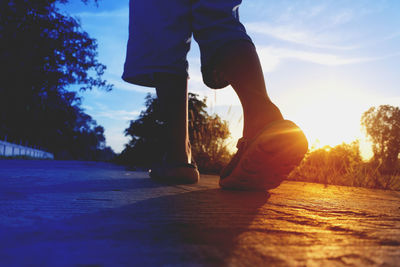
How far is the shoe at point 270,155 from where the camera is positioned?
1.14 meters

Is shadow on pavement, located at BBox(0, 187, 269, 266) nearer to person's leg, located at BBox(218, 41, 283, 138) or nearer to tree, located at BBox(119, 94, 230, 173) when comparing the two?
person's leg, located at BBox(218, 41, 283, 138)

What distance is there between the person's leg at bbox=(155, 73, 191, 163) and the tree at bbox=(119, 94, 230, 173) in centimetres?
312

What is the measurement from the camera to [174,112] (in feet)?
5.53

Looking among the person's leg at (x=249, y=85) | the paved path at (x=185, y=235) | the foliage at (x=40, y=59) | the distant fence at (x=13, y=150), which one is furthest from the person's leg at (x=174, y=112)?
the distant fence at (x=13, y=150)

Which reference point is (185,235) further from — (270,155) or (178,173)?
(178,173)

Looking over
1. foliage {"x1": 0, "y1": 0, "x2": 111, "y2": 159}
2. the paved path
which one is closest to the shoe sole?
the paved path

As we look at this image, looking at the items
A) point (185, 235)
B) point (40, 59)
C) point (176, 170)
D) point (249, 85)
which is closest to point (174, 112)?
point (176, 170)

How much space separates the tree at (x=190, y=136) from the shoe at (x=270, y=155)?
3.56 metres

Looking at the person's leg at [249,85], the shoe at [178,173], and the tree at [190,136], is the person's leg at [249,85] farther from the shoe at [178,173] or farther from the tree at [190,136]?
the tree at [190,136]

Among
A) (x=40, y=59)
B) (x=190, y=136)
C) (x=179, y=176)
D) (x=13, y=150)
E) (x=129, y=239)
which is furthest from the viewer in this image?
(x=13, y=150)

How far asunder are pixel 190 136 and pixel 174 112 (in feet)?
16.6

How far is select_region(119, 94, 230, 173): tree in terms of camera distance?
5064mm

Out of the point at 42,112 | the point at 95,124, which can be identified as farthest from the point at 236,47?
the point at 95,124

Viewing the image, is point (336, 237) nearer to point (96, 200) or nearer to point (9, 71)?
point (96, 200)
